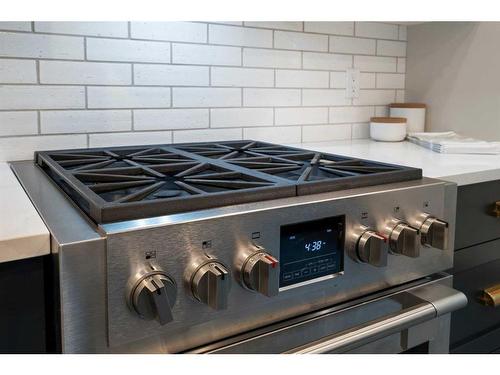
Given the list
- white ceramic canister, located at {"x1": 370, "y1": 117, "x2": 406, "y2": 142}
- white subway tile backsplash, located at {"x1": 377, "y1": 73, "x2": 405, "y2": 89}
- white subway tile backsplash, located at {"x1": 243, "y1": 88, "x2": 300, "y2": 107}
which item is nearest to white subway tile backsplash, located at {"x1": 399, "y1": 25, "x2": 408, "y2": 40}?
white subway tile backsplash, located at {"x1": 377, "y1": 73, "x2": 405, "y2": 89}

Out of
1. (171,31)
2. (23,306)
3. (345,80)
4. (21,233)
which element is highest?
(171,31)

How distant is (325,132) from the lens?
1.94 metres

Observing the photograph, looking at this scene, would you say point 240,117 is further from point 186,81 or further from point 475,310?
point 475,310

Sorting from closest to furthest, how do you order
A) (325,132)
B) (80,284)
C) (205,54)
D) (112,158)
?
(80,284)
(112,158)
(205,54)
(325,132)

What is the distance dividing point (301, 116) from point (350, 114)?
26 cm

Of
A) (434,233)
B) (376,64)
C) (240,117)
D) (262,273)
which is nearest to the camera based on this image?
(262,273)

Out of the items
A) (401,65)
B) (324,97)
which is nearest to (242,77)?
(324,97)

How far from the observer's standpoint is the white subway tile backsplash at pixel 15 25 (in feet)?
4.19

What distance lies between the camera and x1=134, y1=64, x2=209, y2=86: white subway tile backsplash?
1.49 metres

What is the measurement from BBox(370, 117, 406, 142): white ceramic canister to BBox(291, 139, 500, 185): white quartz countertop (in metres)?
0.04

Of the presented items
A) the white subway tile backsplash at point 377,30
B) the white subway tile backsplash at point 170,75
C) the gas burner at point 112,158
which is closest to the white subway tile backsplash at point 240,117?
the white subway tile backsplash at point 170,75

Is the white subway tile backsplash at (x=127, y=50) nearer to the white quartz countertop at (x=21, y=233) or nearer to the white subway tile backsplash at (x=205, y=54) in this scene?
the white subway tile backsplash at (x=205, y=54)

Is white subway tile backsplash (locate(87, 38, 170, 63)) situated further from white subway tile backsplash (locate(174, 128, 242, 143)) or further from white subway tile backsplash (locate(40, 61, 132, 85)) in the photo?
white subway tile backsplash (locate(174, 128, 242, 143))
